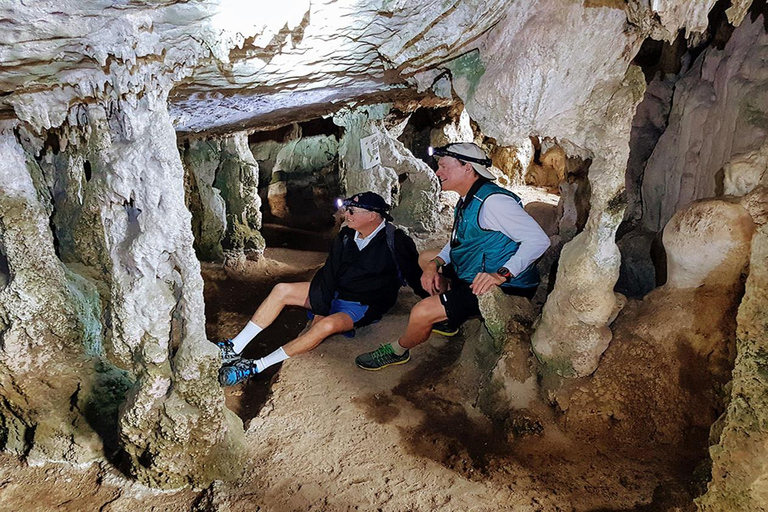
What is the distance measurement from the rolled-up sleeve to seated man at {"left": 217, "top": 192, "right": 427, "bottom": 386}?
97cm

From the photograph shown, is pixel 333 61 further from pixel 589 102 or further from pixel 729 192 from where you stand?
pixel 729 192

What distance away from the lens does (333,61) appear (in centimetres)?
317

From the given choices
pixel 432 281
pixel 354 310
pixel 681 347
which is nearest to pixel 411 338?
pixel 432 281

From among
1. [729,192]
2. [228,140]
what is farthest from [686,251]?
[228,140]

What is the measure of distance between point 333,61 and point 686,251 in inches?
98.1

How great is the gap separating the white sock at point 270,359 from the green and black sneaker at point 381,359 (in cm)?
64

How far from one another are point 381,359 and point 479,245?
1.29 meters

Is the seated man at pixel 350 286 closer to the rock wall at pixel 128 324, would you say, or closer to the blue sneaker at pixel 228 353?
the blue sneaker at pixel 228 353

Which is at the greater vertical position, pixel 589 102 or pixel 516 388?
pixel 589 102

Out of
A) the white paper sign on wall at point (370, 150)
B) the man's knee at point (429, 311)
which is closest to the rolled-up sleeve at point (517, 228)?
the man's knee at point (429, 311)

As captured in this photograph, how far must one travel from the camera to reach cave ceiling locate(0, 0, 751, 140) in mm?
2197

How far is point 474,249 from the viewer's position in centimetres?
385

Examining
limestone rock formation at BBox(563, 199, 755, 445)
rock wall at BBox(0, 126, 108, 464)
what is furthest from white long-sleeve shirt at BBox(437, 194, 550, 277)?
rock wall at BBox(0, 126, 108, 464)

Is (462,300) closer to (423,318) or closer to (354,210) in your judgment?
(423,318)
